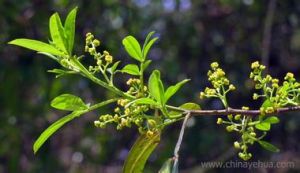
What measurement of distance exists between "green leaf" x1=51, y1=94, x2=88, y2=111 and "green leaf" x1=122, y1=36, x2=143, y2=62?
118mm

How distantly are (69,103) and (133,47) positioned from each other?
143 mm

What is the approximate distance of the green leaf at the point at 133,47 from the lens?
113cm

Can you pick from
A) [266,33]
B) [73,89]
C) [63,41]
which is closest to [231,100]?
[266,33]

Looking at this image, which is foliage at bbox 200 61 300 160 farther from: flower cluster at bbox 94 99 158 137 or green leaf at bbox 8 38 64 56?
green leaf at bbox 8 38 64 56

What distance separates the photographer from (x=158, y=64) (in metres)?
3.58

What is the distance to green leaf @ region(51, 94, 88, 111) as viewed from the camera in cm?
112

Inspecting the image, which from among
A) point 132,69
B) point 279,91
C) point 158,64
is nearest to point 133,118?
point 132,69

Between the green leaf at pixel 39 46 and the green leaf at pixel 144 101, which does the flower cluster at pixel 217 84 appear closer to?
the green leaf at pixel 144 101

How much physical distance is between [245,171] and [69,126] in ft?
3.50

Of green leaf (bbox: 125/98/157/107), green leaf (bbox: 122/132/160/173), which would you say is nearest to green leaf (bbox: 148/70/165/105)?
green leaf (bbox: 125/98/157/107)

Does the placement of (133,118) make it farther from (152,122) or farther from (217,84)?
(217,84)

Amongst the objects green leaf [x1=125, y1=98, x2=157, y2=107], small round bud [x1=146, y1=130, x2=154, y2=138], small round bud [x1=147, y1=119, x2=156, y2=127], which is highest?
green leaf [x1=125, y1=98, x2=157, y2=107]

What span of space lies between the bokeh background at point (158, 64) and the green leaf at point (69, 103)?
186cm

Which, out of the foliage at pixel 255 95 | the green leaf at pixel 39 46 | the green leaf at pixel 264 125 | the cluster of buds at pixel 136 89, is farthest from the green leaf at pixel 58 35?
the green leaf at pixel 264 125
